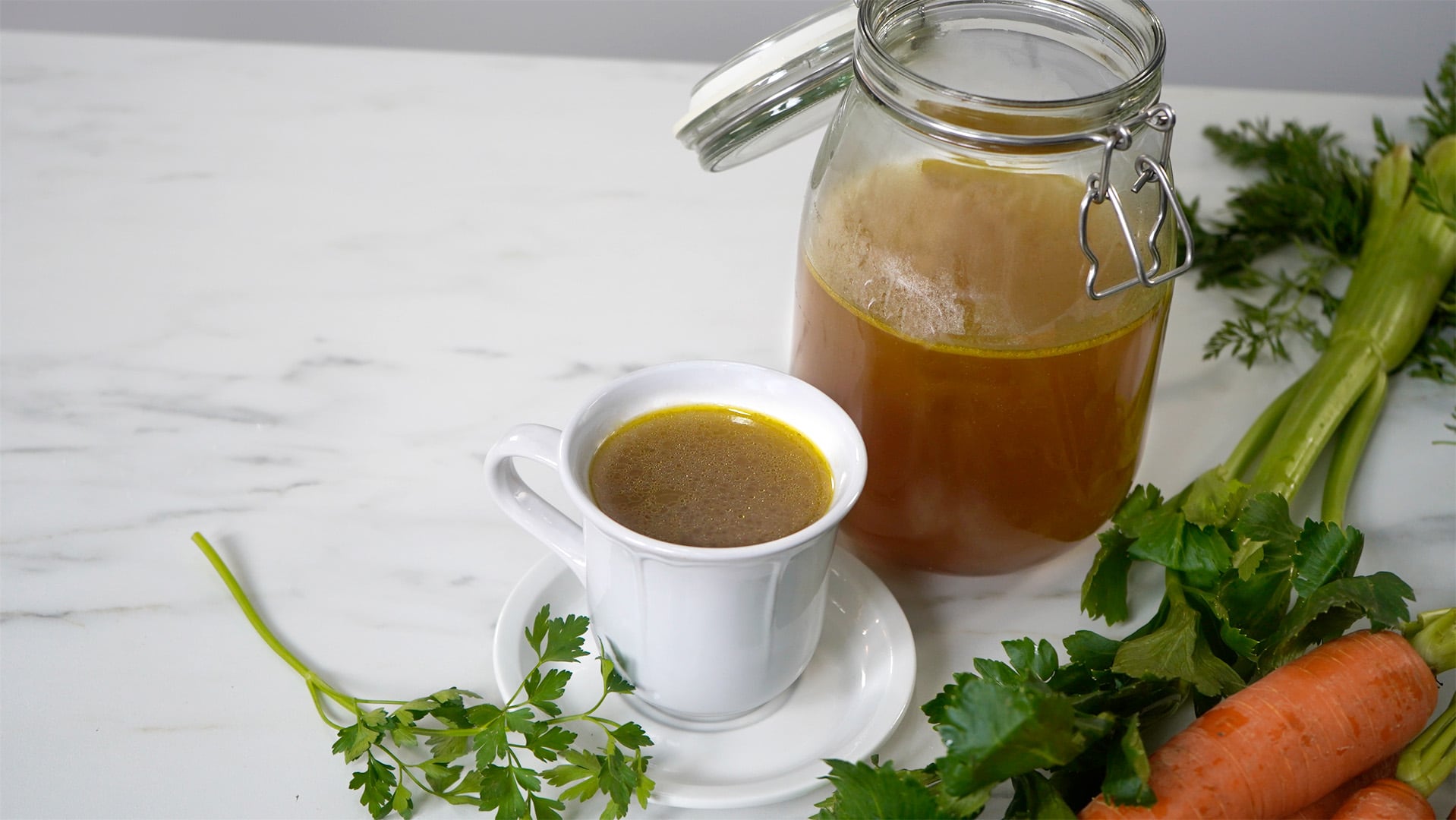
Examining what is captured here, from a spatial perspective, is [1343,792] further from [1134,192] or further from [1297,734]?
[1134,192]

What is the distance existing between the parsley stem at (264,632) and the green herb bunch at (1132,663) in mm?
353

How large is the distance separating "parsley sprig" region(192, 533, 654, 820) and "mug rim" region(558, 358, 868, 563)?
0.39 feet

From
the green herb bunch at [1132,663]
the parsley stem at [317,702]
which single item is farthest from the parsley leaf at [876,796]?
the parsley stem at [317,702]

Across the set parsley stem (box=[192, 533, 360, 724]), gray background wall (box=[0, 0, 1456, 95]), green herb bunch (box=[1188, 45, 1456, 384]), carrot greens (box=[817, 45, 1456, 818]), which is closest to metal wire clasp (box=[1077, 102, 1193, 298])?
carrot greens (box=[817, 45, 1456, 818])

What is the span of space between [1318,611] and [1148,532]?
0.40 feet

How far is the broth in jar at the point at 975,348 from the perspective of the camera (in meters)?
0.81

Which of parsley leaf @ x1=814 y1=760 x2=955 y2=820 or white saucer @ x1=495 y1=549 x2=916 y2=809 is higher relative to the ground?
parsley leaf @ x1=814 y1=760 x2=955 y2=820

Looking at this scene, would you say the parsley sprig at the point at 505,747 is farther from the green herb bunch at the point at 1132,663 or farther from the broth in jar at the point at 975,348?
the broth in jar at the point at 975,348

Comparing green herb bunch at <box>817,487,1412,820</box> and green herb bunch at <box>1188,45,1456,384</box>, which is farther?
green herb bunch at <box>1188,45,1456,384</box>

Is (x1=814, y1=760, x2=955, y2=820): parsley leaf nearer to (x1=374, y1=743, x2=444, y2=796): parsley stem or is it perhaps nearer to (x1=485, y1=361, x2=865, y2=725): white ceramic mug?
(x1=485, y1=361, x2=865, y2=725): white ceramic mug

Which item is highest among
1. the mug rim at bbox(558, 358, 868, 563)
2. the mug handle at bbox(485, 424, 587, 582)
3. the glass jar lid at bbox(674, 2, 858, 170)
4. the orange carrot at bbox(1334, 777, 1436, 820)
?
the glass jar lid at bbox(674, 2, 858, 170)

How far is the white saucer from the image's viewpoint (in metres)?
0.78

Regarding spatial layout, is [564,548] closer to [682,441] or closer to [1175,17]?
[682,441]

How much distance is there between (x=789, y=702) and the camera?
2.79 feet
